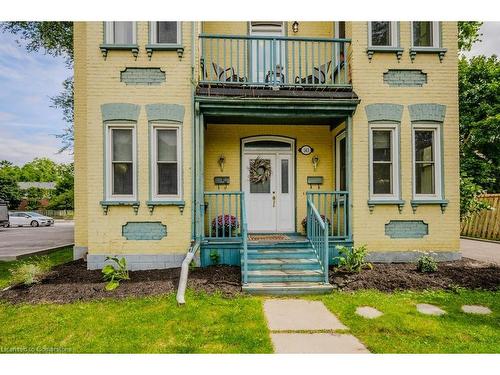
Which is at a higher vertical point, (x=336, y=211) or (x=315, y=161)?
(x=315, y=161)

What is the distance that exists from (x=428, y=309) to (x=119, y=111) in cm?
694

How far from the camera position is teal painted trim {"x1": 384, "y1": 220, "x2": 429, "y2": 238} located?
7.28 m

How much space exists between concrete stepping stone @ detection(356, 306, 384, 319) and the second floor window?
6.46 meters

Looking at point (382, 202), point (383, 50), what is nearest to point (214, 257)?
point (382, 202)

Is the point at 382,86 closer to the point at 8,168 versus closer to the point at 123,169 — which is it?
the point at 123,169

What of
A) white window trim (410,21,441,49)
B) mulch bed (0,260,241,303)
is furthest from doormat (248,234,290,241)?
white window trim (410,21,441,49)

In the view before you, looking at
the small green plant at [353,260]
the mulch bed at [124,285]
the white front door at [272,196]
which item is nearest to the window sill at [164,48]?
the white front door at [272,196]

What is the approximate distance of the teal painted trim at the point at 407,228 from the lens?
23.9 feet

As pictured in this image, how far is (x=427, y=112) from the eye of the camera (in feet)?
23.9

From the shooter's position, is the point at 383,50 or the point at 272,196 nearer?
the point at 383,50

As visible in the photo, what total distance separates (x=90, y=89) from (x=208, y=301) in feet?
17.1

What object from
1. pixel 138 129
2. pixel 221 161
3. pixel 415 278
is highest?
pixel 138 129

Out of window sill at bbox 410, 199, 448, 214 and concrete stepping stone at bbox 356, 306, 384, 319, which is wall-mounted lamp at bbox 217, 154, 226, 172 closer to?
window sill at bbox 410, 199, 448, 214

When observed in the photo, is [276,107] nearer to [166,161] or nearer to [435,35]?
[166,161]
